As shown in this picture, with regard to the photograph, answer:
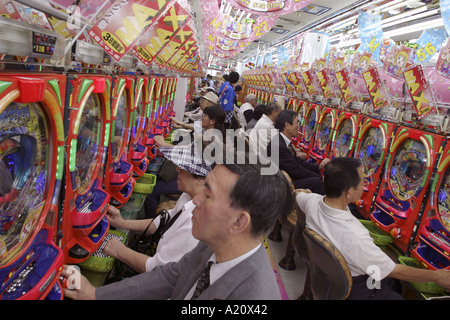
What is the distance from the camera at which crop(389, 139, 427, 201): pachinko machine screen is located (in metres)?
3.01

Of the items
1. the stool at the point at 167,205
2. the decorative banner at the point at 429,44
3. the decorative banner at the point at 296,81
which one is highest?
the decorative banner at the point at 429,44

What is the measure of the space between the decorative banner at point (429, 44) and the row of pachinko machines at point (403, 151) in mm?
447

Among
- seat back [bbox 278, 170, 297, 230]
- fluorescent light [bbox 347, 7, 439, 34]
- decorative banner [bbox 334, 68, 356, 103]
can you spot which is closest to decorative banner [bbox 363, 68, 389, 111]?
decorative banner [bbox 334, 68, 356, 103]

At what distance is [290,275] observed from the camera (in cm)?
318

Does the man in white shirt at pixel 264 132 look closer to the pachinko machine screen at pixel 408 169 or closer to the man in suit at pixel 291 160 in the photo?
the man in suit at pixel 291 160

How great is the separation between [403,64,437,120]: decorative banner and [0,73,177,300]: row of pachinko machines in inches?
105

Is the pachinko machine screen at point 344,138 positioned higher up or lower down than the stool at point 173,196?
higher up

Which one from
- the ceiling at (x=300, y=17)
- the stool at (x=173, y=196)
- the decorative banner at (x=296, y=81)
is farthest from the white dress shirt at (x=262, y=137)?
the ceiling at (x=300, y=17)

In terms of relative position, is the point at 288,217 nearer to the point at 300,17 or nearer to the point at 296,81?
the point at 296,81

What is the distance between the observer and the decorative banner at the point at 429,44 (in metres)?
4.25

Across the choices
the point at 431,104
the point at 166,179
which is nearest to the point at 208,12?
the point at 166,179

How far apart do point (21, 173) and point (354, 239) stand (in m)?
1.76
